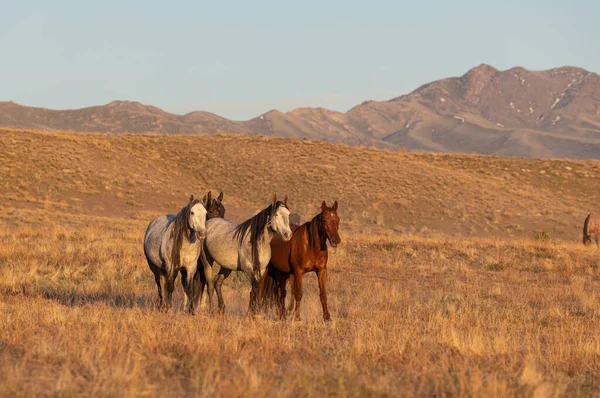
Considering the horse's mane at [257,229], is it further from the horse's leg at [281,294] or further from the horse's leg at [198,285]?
the horse's leg at [198,285]

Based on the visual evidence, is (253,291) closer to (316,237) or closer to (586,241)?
(316,237)

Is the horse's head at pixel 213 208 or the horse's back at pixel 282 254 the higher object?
the horse's head at pixel 213 208

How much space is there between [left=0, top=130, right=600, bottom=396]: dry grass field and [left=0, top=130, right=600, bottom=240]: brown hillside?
270mm

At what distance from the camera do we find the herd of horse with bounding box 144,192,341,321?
1016cm

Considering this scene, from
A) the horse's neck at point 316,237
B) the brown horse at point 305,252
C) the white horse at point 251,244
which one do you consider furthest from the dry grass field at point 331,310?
the horse's neck at point 316,237

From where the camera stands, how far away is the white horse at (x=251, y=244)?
1028 centimetres

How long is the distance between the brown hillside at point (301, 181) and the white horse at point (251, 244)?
22839 millimetres

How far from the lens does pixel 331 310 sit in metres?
12.4

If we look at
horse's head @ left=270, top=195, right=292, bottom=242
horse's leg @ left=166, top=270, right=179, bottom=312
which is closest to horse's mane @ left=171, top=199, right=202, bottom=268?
horse's leg @ left=166, top=270, right=179, bottom=312

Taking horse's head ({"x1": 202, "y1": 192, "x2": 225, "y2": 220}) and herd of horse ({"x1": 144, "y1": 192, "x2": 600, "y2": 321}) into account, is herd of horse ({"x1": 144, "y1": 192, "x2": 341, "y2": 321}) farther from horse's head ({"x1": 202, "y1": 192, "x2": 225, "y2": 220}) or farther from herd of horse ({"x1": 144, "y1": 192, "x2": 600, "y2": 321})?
horse's head ({"x1": 202, "y1": 192, "x2": 225, "y2": 220})

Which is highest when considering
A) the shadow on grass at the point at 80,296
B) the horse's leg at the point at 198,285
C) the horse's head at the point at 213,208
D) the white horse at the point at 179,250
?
the horse's head at the point at 213,208

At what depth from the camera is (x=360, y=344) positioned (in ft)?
26.6

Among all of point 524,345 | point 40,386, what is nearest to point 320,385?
point 40,386

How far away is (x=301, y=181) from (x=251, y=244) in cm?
3761
